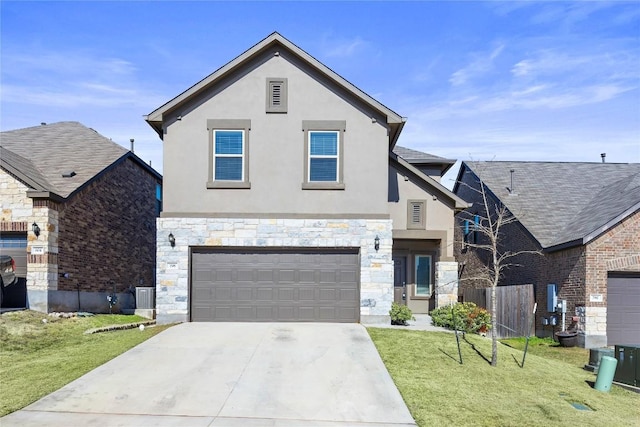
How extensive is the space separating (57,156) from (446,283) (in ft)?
49.2

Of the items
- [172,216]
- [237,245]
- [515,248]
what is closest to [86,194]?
[172,216]

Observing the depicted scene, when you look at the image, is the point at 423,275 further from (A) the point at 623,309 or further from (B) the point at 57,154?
(B) the point at 57,154

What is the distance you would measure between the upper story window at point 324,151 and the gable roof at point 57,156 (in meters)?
7.98

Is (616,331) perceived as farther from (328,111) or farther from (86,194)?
(86,194)

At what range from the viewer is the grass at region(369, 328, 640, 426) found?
362 inches

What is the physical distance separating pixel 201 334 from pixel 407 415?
283 inches

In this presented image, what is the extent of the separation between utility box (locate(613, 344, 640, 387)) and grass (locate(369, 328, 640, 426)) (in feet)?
1.24

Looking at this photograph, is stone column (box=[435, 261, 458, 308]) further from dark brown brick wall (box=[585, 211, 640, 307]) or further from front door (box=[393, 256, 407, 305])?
dark brown brick wall (box=[585, 211, 640, 307])

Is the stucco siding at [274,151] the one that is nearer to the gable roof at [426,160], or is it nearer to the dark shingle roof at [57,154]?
the dark shingle roof at [57,154]

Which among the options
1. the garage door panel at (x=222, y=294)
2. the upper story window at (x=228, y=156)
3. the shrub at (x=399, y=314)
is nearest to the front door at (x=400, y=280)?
the shrub at (x=399, y=314)

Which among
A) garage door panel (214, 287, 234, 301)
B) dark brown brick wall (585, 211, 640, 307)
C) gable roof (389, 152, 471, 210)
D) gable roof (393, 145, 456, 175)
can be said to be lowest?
garage door panel (214, 287, 234, 301)

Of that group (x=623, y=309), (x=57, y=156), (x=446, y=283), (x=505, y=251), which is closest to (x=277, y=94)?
(x=446, y=283)

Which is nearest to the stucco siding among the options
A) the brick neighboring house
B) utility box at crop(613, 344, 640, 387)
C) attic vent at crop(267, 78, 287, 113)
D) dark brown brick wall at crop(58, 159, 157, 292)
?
attic vent at crop(267, 78, 287, 113)

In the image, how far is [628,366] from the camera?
41.1 feet
